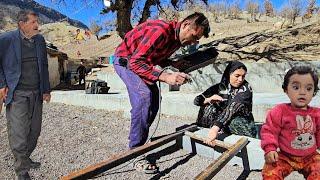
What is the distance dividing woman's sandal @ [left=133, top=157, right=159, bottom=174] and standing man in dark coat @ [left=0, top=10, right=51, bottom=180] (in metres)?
0.95

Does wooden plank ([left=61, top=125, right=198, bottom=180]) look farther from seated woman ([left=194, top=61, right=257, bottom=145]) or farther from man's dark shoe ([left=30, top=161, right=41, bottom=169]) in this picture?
man's dark shoe ([left=30, top=161, right=41, bottom=169])

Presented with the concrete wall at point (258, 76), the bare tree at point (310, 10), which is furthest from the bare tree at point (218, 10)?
the concrete wall at point (258, 76)

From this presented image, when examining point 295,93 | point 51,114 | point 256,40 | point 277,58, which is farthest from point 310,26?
point 295,93

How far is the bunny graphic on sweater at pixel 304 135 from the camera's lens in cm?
264

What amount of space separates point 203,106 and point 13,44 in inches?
81.8

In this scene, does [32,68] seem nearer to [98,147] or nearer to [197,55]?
[98,147]

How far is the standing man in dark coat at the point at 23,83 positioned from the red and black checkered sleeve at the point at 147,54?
39.0 inches

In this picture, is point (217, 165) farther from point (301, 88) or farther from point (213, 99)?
point (213, 99)

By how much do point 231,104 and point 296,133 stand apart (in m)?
1.19

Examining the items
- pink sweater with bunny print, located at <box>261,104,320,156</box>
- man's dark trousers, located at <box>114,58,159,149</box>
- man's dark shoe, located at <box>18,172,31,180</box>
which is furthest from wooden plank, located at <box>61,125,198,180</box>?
pink sweater with bunny print, located at <box>261,104,320,156</box>

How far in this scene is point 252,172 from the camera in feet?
11.6

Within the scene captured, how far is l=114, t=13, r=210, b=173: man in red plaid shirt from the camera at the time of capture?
10.6 feet

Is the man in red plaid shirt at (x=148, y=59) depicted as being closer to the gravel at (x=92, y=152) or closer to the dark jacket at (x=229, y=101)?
the gravel at (x=92, y=152)

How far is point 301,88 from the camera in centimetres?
262
